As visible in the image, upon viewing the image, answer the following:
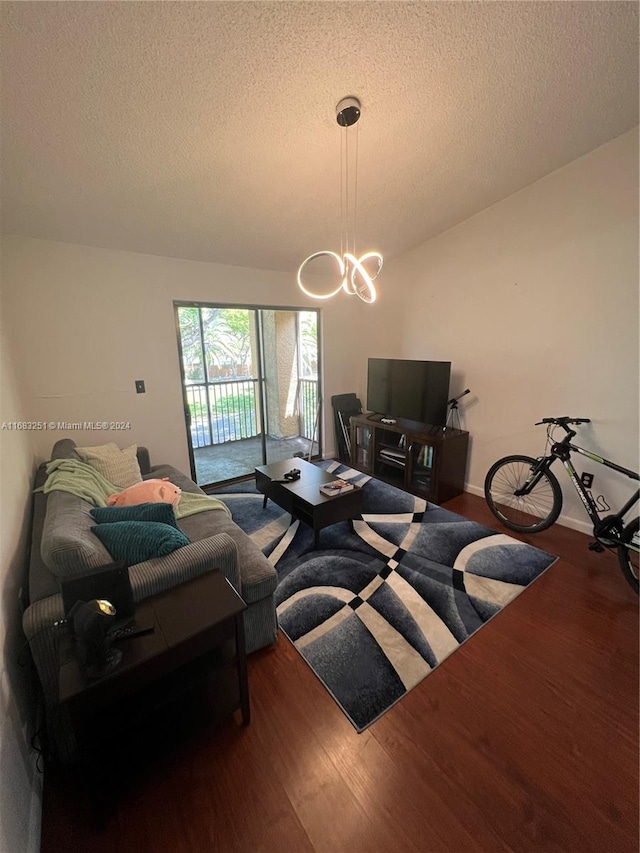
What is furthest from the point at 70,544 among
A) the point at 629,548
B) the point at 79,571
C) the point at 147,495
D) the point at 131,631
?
the point at 629,548

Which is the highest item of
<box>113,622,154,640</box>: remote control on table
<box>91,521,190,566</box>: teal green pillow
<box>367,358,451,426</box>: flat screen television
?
<box>367,358,451,426</box>: flat screen television

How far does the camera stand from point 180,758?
4.16 feet

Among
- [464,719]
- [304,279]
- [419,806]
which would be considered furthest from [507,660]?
[304,279]

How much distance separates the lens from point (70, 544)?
1250mm

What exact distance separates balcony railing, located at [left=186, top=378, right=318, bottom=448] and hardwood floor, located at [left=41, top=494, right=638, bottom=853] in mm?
3375

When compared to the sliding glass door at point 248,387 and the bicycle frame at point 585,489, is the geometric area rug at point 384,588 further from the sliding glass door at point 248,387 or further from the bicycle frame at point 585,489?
the sliding glass door at point 248,387

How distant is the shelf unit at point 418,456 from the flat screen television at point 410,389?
0.50 ft

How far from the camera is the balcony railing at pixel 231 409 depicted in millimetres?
4484

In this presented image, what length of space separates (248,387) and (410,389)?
234 cm

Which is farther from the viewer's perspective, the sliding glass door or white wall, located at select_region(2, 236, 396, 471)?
the sliding glass door

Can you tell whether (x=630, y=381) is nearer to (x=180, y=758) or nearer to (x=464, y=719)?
(x=464, y=719)

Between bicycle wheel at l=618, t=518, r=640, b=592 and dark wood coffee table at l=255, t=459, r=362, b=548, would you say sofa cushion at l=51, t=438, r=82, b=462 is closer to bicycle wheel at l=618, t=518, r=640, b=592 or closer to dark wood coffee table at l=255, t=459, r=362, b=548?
dark wood coffee table at l=255, t=459, r=362, b=548

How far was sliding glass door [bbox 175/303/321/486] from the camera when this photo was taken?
159 inches

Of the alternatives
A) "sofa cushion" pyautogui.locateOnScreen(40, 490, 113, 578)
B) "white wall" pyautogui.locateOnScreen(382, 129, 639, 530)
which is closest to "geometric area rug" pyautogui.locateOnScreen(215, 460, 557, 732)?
"white wall" pyautogui.locateOnScreen(382, 129, 639, 530)
